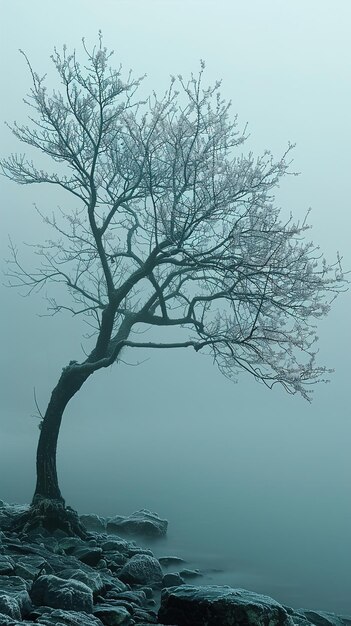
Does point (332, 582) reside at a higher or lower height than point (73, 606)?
higher

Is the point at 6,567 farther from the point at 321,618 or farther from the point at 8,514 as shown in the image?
the point at 8,514

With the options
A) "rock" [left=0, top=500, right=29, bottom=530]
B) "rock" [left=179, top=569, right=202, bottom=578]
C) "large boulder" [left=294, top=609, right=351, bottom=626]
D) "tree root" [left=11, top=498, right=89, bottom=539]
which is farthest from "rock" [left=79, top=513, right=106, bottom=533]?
"large boulder" [left=294, top=609, right=351, bottom=626]

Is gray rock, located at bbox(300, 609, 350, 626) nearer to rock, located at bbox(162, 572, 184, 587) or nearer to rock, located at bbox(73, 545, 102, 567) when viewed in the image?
rock, located at bbox(162, 572, 184, 587)

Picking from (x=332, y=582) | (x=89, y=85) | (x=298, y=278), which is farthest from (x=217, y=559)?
(x=89, y=85)

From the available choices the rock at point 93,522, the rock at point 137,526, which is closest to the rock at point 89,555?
the rock at point 137,526

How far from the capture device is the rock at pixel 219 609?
1094 cm

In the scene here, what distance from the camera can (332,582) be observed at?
57.6ft

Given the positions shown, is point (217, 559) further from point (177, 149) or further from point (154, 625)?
point (177, 149)

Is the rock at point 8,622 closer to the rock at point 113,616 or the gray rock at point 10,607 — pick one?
the gray rock at point 10,607

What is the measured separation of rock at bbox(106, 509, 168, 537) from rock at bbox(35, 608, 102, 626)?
10764 mm

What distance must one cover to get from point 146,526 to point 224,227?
A: 8.85 meters

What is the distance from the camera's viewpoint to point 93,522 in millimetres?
21984

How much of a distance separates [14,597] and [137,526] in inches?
440

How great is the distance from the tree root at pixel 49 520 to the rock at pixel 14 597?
18.9 feet
